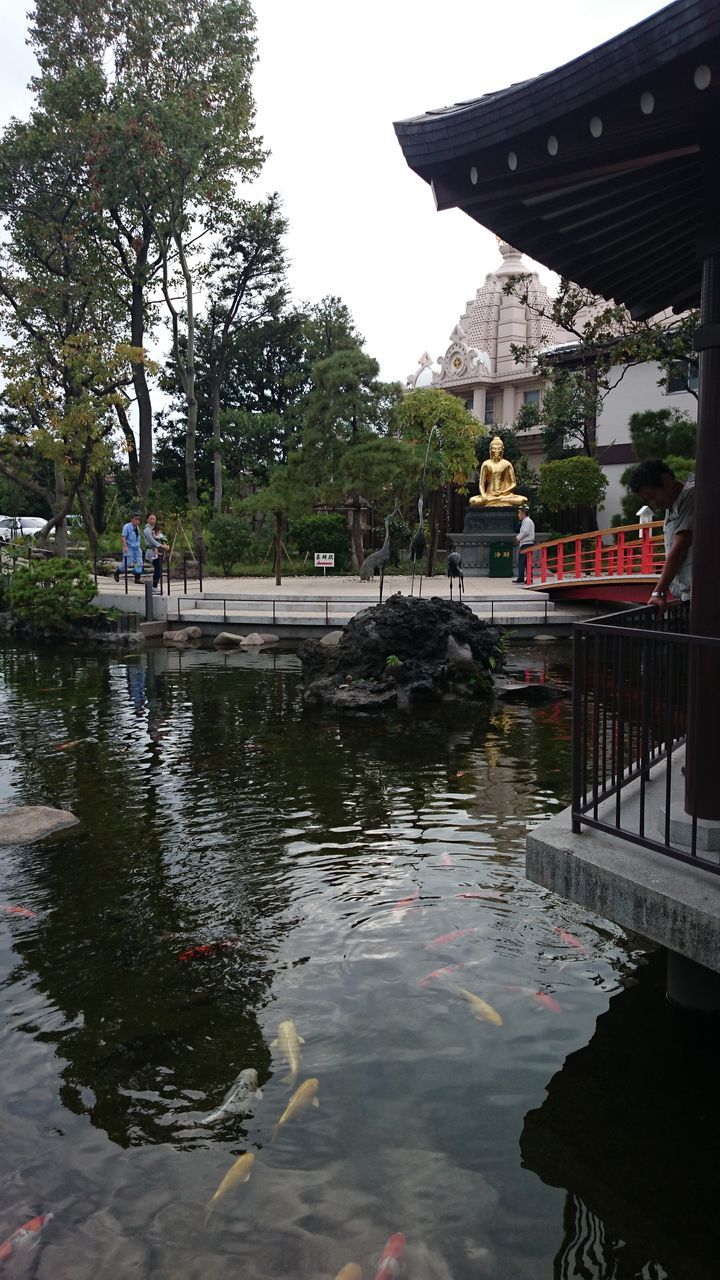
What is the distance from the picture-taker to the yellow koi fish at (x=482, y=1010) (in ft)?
14.7

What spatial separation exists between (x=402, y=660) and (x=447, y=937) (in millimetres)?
7773

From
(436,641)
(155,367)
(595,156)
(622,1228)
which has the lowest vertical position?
(622,1228)

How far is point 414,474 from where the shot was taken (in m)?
27.5

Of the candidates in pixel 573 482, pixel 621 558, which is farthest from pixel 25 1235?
pixel 573 482

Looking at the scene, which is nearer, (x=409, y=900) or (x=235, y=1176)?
(x=235, y=1176)

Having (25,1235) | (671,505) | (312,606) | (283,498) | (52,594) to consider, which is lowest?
(25,1235)

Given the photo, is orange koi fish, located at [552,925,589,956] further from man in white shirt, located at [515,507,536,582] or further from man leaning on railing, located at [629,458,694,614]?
man in white shirt, located at [515,507,536,582]

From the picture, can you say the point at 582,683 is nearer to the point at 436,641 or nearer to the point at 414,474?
the point at 436,641

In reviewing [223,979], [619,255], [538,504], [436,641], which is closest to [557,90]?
[619,255]

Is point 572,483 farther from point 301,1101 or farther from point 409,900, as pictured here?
point 301,1101

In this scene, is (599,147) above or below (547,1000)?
above

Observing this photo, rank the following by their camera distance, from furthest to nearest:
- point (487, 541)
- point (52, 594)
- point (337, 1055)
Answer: point (487, 541) < point (52, 594) < point (337, 1055)

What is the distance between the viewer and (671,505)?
16.0ft

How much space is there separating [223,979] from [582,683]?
8.35 ft
